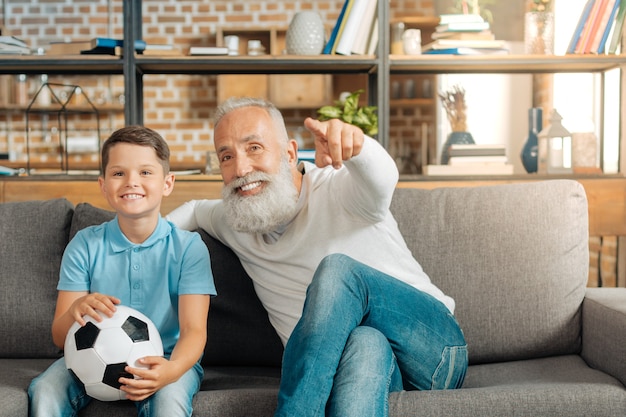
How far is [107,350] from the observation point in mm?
1464

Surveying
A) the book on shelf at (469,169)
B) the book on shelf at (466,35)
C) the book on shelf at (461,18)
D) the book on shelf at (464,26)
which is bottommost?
the book on shelf at (469,169)

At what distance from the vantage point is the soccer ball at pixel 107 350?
1464 mm

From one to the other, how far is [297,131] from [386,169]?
4068mm

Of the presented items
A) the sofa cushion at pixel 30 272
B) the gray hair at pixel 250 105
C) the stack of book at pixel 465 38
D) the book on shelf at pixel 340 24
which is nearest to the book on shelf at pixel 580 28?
the stack of book at pixel 465 38

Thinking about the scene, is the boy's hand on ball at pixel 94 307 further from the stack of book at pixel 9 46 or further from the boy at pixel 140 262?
the stack of book at pixel 9 46

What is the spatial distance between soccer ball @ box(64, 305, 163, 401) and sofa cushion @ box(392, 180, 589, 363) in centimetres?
85

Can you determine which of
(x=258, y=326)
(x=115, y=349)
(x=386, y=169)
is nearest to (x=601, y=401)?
(x=386, y=169)

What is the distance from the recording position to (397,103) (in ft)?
18.3

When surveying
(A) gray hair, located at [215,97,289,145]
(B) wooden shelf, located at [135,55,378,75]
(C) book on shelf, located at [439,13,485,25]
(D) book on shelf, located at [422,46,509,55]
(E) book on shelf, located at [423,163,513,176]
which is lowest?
(E) book on shelf, located at [423,163,513,176]

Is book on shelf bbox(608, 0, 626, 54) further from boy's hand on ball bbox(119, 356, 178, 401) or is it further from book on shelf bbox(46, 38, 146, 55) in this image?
boy's hand on ball bbox(119, 356, 178, 401)

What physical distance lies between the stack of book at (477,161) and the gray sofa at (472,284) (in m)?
0.81

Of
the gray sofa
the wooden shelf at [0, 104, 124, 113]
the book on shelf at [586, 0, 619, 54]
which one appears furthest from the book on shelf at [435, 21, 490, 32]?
the wooden shelf at [0, 104, 124, 113]

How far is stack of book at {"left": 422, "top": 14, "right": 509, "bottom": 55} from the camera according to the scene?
289 cm

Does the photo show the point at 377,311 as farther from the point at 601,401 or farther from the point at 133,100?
the point at 133,100
